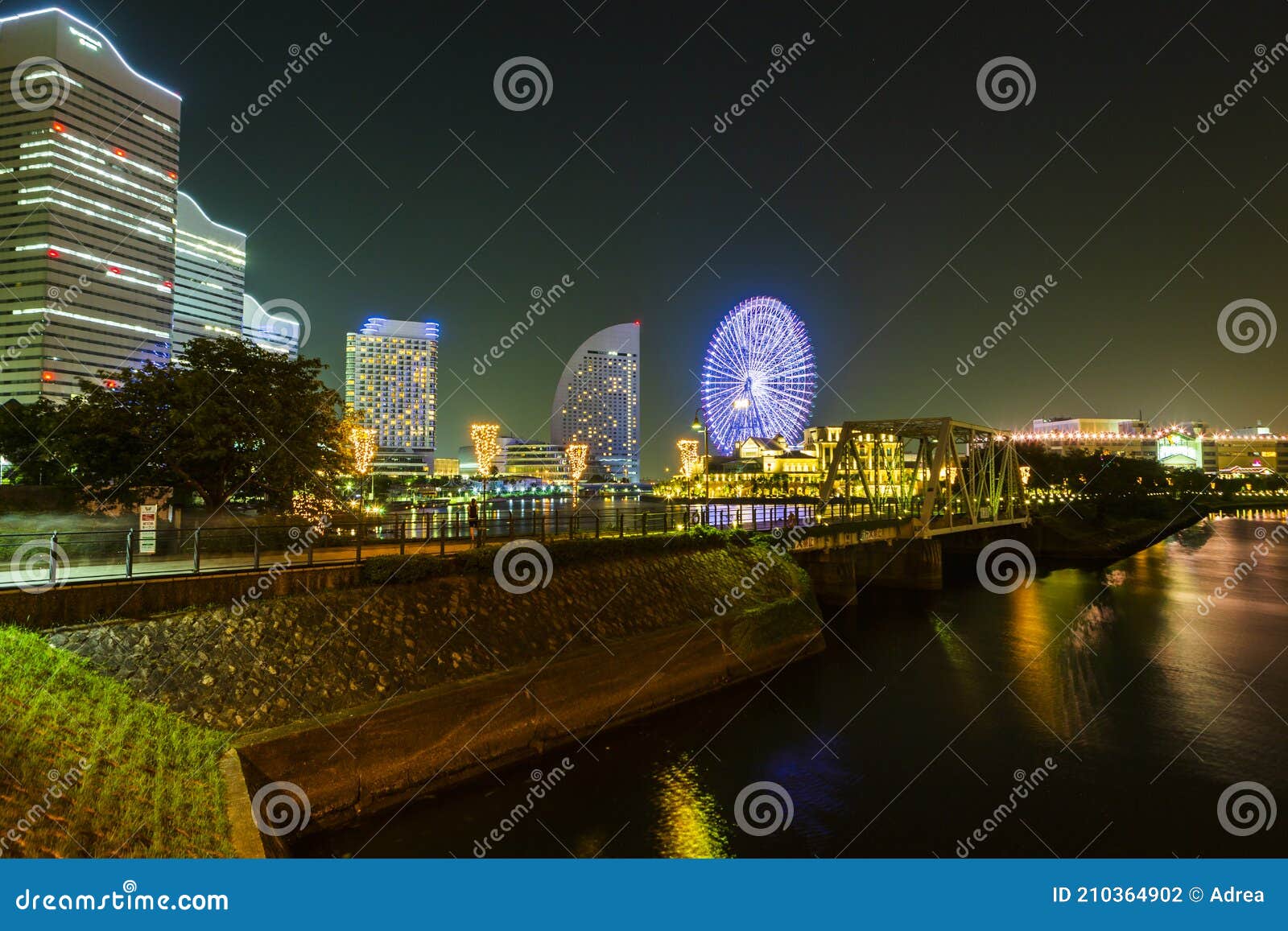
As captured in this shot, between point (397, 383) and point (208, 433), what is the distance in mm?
153902

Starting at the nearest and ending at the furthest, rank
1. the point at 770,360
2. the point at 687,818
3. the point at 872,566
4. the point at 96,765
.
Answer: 1. the point at 96,765
2. the point at 687,818
3. the point at 872,566
4. the point at 770,360

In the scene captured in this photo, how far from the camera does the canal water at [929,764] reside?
1148cm

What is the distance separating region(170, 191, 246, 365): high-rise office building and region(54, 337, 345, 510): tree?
162189mm

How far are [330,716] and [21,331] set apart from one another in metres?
141

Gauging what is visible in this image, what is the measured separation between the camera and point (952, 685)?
67.8 ft

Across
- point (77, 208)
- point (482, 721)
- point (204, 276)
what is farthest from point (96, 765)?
point (204, 276)

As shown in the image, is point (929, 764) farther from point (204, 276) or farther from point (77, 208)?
point (204, 276)

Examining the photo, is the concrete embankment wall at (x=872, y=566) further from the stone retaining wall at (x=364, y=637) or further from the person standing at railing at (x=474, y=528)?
the person standing at railing at (x=474, y=528)

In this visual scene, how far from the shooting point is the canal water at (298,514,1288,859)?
11484 mm

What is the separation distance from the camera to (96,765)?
768 cm

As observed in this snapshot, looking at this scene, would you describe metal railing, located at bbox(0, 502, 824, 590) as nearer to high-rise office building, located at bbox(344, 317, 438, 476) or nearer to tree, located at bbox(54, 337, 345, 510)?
tree, located at bbox(54, 337, 345, 510)

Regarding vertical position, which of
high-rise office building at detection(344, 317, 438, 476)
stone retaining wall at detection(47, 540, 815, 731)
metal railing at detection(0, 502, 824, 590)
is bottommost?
stone retaining wall at detection(47, 540, 815, 731)

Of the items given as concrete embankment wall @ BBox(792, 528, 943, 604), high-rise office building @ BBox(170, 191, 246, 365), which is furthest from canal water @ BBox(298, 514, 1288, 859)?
high-rise office building @ BBox(170, 191, 246, 365)

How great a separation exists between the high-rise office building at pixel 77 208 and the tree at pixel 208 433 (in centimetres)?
10612
